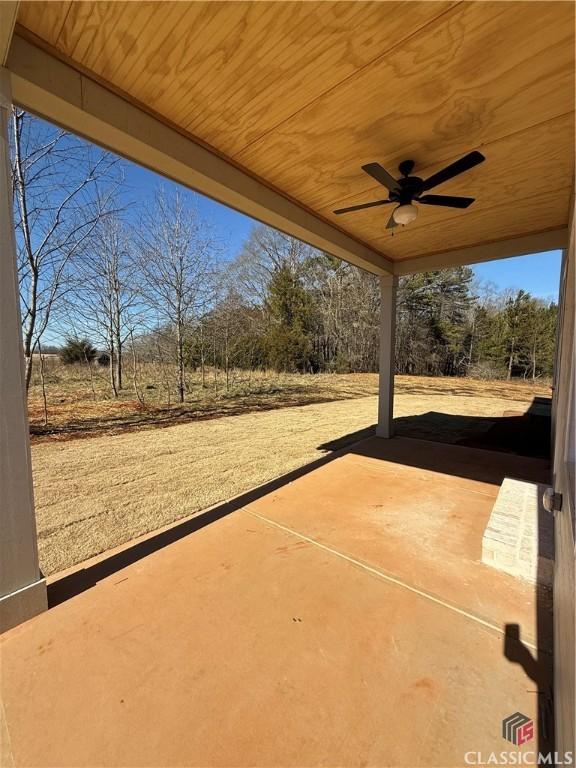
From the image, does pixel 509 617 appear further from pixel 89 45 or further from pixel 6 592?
pixel 89 45

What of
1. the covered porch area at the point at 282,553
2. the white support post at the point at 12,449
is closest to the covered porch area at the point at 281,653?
the covered porch area at the point at 282,553

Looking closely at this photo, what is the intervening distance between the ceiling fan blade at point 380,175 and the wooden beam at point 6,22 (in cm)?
167

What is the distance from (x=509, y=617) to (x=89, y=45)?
11.0ft

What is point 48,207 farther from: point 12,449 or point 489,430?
point 489,430

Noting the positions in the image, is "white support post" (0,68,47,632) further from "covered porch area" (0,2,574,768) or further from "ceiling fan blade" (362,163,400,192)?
"ceiling fan blade" (362,163,400,192)

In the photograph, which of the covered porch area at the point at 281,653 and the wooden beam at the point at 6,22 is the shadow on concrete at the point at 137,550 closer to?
the covered porch area at the point at 281,653

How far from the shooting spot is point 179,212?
7852mm

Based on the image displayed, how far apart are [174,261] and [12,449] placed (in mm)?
7207

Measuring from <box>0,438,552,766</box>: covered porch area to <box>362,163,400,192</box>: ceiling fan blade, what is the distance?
2419mm

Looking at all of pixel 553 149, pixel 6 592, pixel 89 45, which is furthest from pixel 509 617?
pixel 89 45

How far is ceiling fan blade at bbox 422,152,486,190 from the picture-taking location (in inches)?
76.9

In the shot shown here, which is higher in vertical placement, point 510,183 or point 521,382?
point 510,183

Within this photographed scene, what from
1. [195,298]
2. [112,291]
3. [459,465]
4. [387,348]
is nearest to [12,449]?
[459,465]

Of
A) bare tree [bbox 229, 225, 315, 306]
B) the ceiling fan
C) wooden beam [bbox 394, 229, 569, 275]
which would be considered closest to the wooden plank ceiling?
the ceiling fan
